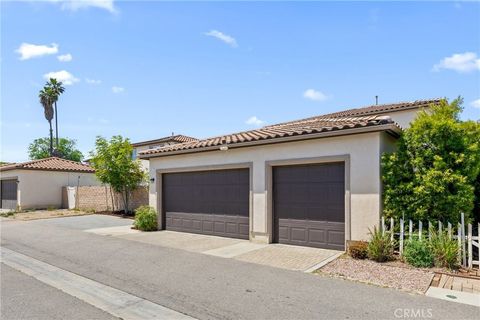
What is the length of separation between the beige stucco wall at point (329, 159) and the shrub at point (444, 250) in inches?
58.8

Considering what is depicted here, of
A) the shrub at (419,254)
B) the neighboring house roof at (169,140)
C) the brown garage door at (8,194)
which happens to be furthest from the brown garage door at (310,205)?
the brown garage door at (8,194)

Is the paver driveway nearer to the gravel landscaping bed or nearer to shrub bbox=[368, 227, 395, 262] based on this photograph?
the gravel landscaping bed

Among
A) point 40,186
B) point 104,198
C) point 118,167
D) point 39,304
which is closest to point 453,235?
point 39,304

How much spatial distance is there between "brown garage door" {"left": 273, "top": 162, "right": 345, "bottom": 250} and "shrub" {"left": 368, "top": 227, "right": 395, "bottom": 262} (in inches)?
48.9

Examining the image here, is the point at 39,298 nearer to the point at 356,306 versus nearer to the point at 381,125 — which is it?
the point at 356,306

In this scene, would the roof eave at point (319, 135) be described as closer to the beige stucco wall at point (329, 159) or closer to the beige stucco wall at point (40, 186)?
the beige stucco wall at point (329, 159)

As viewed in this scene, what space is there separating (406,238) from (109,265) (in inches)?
294

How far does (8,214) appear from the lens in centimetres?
2341

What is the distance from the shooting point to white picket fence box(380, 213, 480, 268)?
7543mm

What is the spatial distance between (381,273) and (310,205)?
3.28 meters

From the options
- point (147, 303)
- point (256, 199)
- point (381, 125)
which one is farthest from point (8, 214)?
point (381, 125)

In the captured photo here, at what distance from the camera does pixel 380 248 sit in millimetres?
8250

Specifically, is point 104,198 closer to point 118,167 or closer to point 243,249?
point 118,167

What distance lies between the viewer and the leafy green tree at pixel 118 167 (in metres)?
21.4
